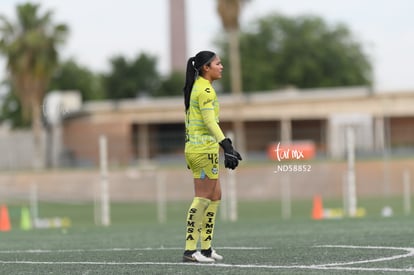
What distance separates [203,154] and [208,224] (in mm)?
704

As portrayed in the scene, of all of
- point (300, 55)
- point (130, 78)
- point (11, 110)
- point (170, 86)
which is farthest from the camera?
point (170, 86)

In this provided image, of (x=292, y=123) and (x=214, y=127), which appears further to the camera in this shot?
(x=292, y=123)

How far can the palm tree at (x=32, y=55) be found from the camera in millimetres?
55875

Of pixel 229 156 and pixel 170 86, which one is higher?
pixel 170 86

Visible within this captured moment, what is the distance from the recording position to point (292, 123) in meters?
66.7

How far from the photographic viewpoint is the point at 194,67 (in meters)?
9.43

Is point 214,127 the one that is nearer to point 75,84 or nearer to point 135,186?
point 135,186

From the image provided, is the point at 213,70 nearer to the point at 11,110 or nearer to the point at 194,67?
the point at 194,67

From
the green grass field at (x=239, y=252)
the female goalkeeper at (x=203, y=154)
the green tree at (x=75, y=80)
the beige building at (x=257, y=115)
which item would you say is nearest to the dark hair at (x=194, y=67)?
the female goalkeeper at (x=203, y=154)

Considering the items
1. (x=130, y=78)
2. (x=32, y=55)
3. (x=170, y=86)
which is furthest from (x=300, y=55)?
(x=32, y=55)

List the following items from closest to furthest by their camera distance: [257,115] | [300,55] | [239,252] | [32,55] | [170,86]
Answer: [239,252] → [32,55] → [257,115] → [300,55] → [170,86]

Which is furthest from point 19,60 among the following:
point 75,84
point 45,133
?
point 75,84

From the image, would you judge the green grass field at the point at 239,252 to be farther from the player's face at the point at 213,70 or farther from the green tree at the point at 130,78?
the green tree at the point at 130,78

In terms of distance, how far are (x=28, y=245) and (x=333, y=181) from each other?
102 ft
